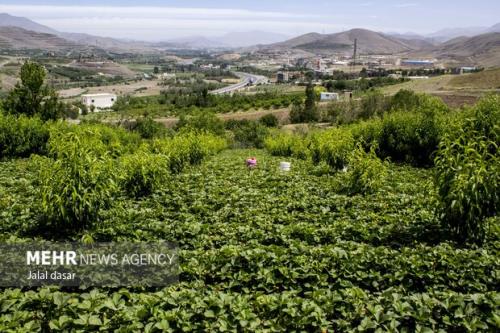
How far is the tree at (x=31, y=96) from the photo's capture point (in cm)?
2059

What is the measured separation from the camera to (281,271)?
191 inches

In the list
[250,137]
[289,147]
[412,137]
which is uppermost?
[412,137]

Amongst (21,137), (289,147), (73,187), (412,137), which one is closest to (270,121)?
(289,147)

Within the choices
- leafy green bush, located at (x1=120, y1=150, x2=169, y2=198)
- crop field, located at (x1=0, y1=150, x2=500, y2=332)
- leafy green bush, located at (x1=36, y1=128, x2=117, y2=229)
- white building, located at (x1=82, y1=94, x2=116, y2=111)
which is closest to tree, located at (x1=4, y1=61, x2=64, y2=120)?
crop field, located at (x1=0, y1=150, x2=500, y2=332)

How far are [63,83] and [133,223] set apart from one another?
417ft

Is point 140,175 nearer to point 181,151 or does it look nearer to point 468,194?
point 181,151

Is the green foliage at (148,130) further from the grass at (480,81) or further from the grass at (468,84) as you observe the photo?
the grass at (480,81)

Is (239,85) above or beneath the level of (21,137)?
above

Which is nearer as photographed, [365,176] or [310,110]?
[365,176]

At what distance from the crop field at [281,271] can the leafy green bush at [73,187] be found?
0.31 meters

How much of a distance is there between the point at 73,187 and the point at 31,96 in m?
17.2

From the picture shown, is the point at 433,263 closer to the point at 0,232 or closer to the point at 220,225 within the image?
the point at 220,225

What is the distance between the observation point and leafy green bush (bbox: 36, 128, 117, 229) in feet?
20.3

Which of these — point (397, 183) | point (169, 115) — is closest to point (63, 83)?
point (169, 115)
